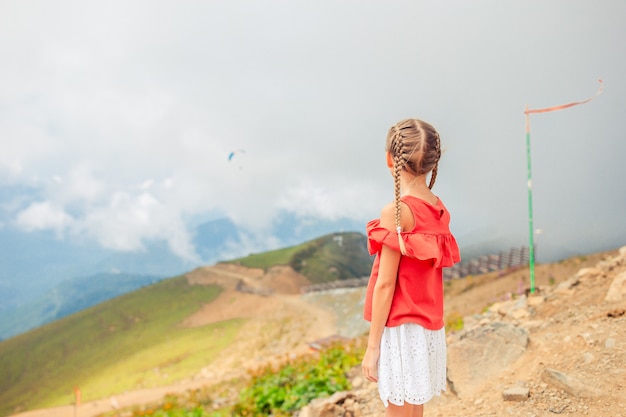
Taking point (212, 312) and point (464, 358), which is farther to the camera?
point (212, 312)

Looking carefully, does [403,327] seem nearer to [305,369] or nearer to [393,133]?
[393,133]

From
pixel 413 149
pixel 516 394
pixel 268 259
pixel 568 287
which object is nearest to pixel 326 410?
pixel 516 394

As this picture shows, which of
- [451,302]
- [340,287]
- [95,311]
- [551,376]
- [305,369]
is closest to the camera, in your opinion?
[551,376]

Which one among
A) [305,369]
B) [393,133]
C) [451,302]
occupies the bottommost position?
[451,302]

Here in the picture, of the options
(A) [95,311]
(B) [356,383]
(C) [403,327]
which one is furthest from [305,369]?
(A) [95,311]

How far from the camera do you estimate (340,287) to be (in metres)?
36.4

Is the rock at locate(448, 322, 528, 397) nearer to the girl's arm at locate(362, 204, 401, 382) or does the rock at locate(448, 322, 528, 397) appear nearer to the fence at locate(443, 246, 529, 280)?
the girl's arm at locate(362, 204, 401, 382)

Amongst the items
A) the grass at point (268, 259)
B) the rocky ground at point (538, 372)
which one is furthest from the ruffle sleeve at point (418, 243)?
the grass at point (268, 259)

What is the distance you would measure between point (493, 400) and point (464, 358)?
1066mm

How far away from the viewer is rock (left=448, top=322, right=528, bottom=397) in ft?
18.5

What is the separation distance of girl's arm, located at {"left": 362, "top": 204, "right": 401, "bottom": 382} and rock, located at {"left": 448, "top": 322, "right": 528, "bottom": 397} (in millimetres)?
3642

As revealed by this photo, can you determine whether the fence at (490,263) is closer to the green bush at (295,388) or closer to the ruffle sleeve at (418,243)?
the green bush at (295,388)

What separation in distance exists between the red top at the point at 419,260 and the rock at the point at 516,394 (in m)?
2.72

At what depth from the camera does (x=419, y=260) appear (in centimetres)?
264
